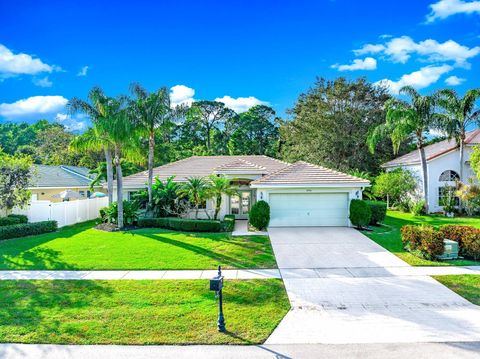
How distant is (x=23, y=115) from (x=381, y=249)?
258 ft

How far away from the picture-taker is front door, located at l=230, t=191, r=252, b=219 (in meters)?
21.8

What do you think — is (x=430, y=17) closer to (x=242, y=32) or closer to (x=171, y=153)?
(x=242, y=32)

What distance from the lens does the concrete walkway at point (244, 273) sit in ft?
32.3

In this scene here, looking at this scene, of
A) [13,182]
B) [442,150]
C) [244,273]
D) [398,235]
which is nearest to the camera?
[244,273]

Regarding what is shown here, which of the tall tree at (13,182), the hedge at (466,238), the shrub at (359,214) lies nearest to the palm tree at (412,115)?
the shrub at (359,214)

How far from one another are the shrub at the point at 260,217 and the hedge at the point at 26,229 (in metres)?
11.7

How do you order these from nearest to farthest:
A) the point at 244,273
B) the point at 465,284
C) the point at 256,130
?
the point at 465,284 < the point at 244,273 < the point at 256,130

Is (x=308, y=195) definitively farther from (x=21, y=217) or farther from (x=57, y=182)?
(x=57, y=182)

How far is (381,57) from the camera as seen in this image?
2198 cm

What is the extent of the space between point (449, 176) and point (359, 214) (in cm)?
1247

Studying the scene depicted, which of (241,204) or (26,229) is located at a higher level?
(241,204)

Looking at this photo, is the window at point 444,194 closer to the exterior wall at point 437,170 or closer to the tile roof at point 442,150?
the exterior wall at point 437,170

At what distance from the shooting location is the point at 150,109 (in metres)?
18.1

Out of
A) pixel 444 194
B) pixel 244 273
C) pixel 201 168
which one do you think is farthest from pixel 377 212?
pixel 201 168
